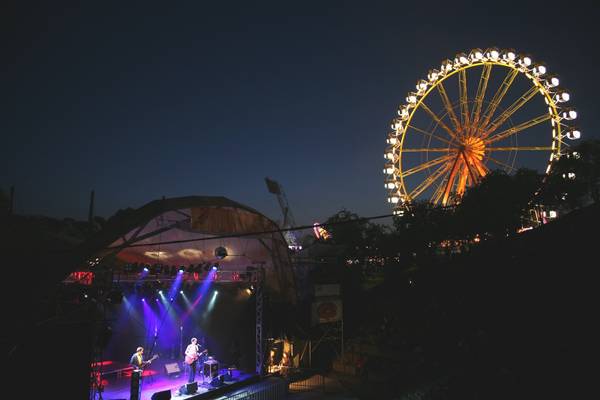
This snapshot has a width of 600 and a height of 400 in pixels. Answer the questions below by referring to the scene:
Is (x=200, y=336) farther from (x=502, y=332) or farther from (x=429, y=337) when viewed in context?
(x=502, y=332)

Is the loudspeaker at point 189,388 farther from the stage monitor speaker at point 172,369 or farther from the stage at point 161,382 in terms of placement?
the stage monitor speaker at point 172,369

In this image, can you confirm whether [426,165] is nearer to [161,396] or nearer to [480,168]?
[480,168]

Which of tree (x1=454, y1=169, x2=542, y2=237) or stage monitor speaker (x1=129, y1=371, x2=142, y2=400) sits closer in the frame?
stage monitor speaker (x1=129, y1=371, x2=142, y2=400)

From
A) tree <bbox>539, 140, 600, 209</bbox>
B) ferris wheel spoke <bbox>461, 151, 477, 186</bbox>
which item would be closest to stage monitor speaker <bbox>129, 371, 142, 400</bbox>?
ferris wheel spoke <bbox>461, 151, 477, 186</bbox>

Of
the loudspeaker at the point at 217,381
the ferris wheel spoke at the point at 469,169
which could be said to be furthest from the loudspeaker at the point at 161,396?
the ferris wheel spoke at the point at 469,169

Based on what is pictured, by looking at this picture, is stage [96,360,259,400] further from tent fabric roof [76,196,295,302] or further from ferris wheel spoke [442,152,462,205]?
ferris wheel spoke [442,152,462,205]

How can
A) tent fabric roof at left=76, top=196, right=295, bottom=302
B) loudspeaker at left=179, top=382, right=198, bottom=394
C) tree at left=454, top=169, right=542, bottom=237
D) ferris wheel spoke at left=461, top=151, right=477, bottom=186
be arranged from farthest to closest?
ferris wheel spoke at left=461, top=151, right=477, bottom=186 → tree at left=454, top=169, right=542, bottom=237 → loudspeaker at left=179, top=382, right=198, bottom=394 → tent fabric roof at left=76, top=196, right=295, bottom=302

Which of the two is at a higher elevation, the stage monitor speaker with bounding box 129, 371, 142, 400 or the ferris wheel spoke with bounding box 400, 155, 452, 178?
the ferris wheel spoke with bounding box 400, 155, 452, 178

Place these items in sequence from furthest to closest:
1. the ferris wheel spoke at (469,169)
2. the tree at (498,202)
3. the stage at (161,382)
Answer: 1. the ferris wheel spoke at (469,169)
2. the tree at (498,202)
3. the stage at (161,382)

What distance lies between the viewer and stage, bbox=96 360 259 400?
11.2 meters

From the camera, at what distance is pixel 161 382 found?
12602 millimetres

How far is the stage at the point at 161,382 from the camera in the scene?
11.2 meters

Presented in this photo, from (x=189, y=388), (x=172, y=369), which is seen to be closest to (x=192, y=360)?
(x=189, y=388)

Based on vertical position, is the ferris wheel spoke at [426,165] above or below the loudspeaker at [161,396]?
above
